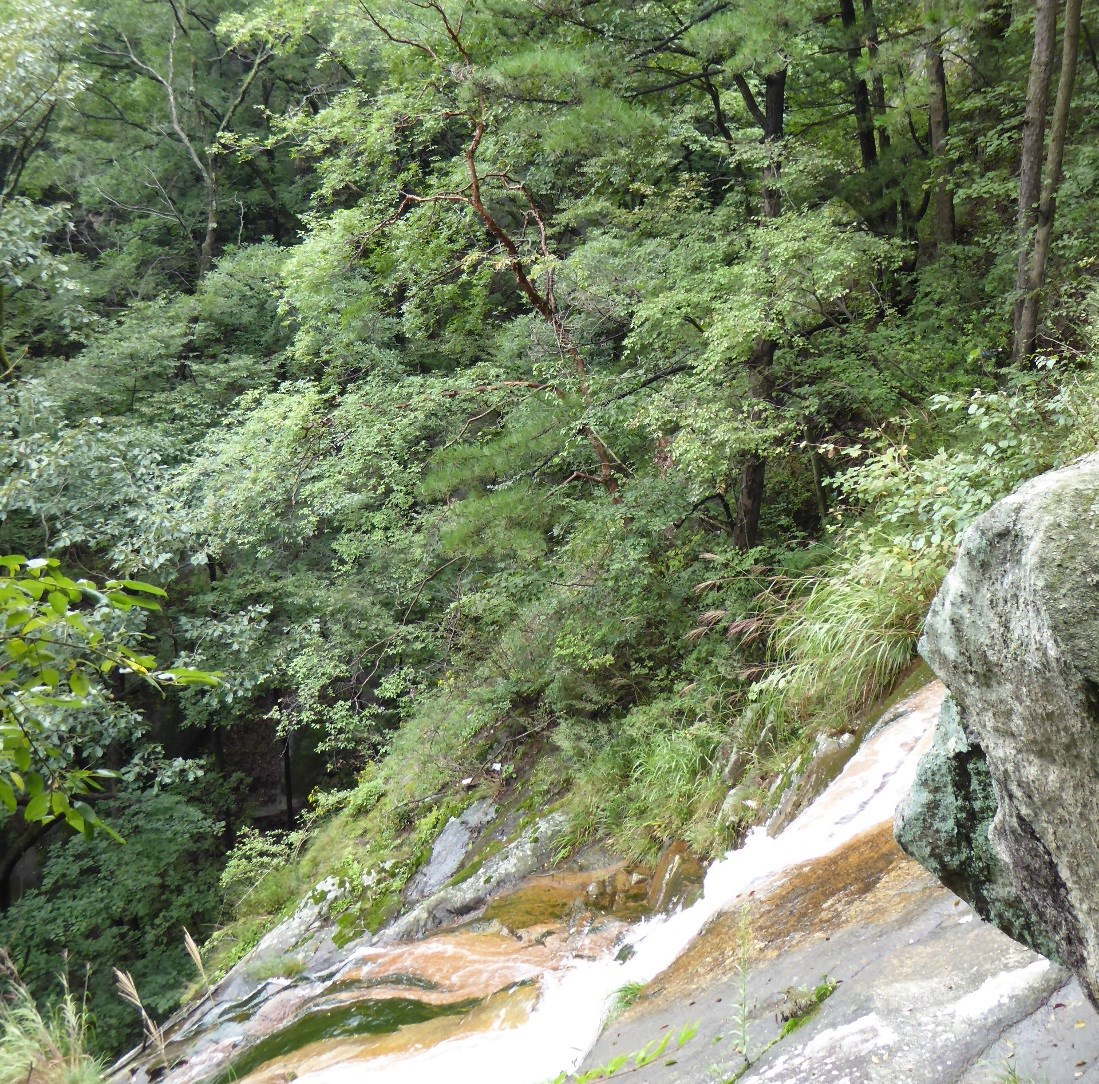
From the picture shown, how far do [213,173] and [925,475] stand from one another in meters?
15.1

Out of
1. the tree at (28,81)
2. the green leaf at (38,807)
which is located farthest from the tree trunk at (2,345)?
the green leaf at (38,807)

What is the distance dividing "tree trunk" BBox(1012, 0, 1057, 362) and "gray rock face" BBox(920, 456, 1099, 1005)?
4929 millimetres

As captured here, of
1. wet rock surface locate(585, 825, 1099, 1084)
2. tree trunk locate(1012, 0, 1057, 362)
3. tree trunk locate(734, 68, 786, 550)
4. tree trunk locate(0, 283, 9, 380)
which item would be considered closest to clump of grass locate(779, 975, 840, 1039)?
wet rock surface locate(585, 825, 1099, 1084)

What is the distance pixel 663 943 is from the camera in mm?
4496

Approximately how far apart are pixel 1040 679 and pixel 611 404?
546 cm

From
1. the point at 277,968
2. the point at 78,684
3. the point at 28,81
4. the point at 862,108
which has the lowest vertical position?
the point at 277,968

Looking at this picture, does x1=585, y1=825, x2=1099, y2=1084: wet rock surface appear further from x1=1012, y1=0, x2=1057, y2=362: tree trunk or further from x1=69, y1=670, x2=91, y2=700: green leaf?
x1=1012, y1=0, x2=1057, y2=362: tree trunk

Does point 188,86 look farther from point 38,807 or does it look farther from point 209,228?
point 38,807

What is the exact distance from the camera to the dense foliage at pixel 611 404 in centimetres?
570

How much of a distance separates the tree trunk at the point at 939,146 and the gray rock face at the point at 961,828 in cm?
727

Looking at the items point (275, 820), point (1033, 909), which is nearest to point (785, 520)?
point (1033, 909)

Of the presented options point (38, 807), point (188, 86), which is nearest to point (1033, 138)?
point (38, 807)

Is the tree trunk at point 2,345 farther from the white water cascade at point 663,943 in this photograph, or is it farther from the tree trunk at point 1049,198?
the tree trunk at point 1049,198

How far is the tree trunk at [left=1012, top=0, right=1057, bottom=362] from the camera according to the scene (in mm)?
5703
